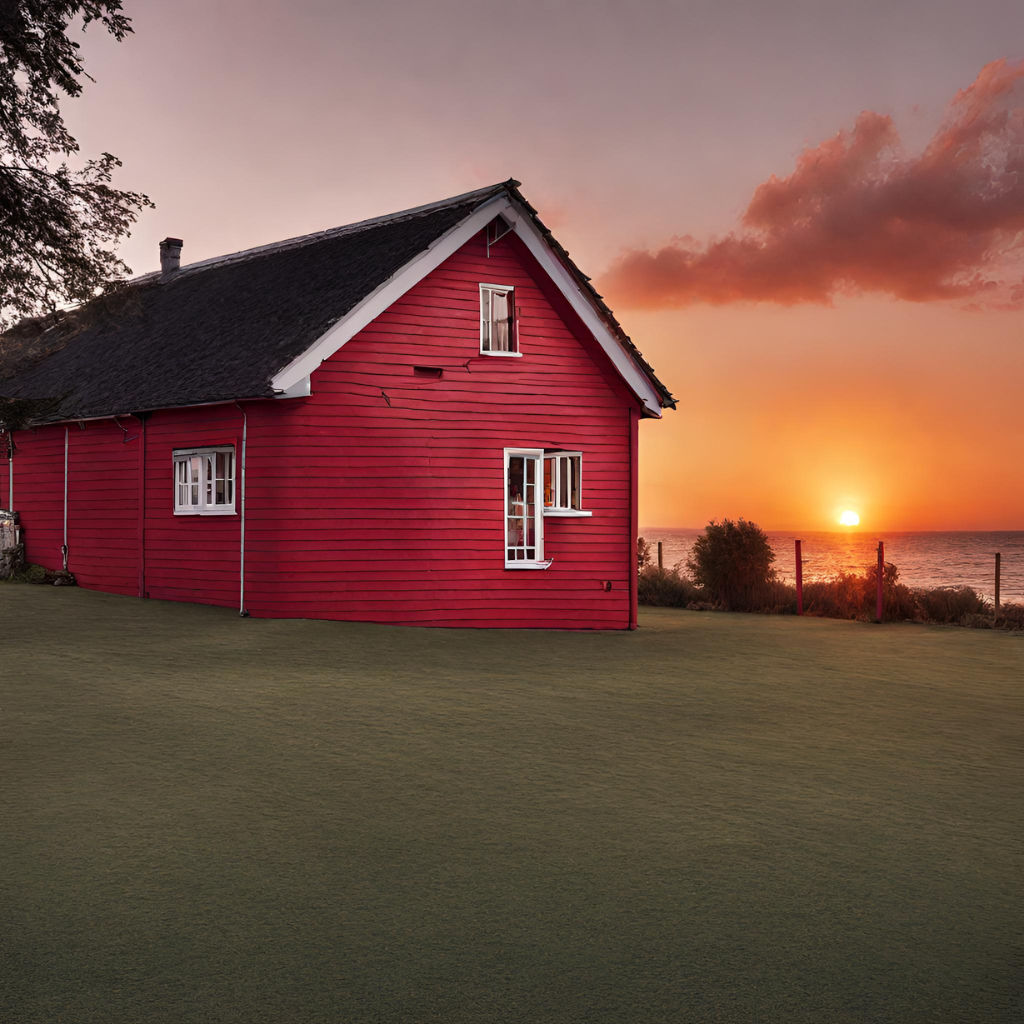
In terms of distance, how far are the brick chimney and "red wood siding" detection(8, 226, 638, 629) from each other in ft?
29.4

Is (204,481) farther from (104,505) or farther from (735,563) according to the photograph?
(735,563)

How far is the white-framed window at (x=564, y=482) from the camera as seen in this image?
1962 cm

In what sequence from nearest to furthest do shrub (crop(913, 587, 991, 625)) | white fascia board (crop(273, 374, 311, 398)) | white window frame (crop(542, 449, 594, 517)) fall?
white fascia board (crop(273, 374, 311, 398)) < white window frame (crop(542, 449, 594, 517)) < shrub (crop(913, 587, 991, 625))

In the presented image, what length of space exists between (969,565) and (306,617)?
7157cm

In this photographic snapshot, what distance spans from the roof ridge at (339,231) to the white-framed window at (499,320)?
1.65 m

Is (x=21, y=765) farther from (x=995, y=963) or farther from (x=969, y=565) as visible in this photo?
(x=969, y=565)

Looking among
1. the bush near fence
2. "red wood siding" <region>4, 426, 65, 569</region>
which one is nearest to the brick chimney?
"red wood siding" <region>4, 426, 65, 569</region>

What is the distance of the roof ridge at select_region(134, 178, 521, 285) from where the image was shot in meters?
19.1

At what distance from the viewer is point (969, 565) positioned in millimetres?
78812

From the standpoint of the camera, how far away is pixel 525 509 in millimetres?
19172

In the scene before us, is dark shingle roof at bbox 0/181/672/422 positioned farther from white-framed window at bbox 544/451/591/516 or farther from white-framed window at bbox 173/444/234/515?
white-framed window at bbox 544/451/591/516

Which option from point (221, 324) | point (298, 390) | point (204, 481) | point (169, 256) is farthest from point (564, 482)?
point (169, 256)

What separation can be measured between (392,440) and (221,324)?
5.78 metres

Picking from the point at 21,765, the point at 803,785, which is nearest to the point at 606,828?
the point at 803,785
